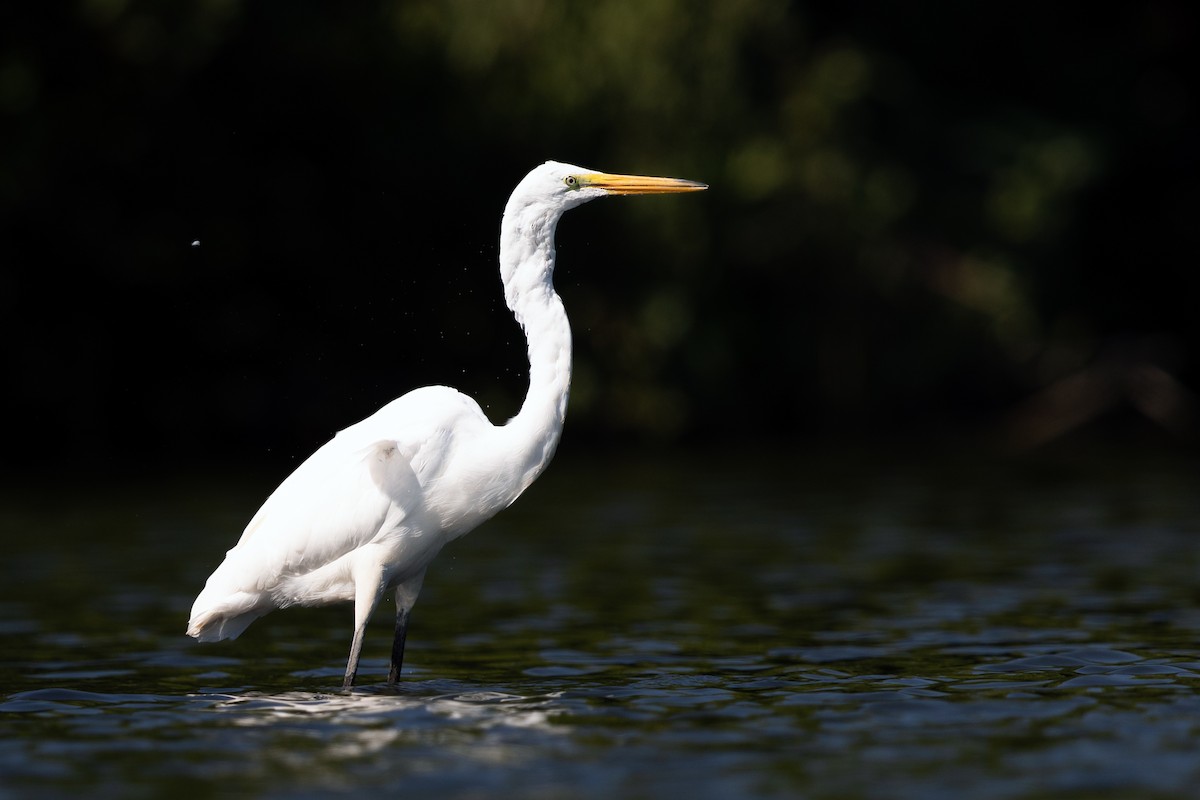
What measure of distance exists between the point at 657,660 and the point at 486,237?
18443mm

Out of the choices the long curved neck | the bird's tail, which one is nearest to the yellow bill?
the long curved neck

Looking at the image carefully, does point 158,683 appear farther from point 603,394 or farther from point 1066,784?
point 603,394

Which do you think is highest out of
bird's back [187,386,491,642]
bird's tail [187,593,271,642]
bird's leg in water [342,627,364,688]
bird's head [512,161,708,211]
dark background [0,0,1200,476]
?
dark background [0,0,1200,476]

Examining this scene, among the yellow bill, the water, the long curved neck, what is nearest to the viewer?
the water

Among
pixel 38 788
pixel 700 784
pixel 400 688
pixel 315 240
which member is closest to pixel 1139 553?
pixel 400 688

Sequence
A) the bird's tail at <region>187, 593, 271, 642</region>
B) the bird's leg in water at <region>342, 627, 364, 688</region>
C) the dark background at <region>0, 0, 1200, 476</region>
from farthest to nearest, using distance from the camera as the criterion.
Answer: the dark background at <region>0, 0, 1200, 476</region> < the bird's tail at <region>187, 593, 271, 642</region> < the bird's leg in water at <region>342, 627, 364, 688</region>

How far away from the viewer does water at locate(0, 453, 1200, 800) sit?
691cm

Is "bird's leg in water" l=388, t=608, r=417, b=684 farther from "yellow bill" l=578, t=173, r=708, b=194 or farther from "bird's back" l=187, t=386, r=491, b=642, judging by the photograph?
"yellow bill" l=578, t=173, r=708, b=194

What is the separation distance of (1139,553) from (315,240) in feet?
53.6

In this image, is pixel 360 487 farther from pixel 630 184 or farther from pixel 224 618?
pixel 630 184

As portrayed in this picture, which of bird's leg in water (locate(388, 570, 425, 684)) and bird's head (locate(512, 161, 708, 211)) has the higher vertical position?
bird's head (locate(512, 161, 708, 211))

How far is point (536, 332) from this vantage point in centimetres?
873

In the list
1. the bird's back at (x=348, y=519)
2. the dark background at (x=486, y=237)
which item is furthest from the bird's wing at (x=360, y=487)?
the dark background at (x=486, y=237)

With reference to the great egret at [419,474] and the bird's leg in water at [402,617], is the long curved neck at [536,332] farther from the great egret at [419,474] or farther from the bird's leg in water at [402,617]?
the bird's leg in water at [402,617]
